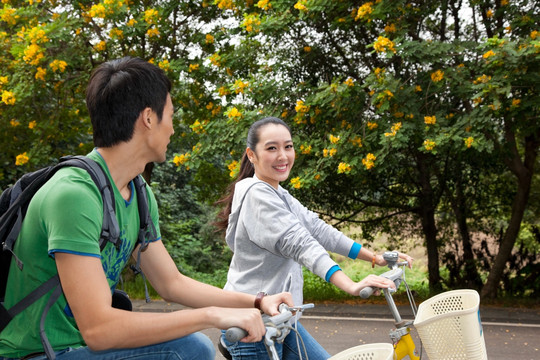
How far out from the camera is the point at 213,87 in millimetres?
9953

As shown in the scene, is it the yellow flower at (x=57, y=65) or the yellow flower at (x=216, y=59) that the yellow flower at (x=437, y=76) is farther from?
the yellow flower at (x=57, y=65)

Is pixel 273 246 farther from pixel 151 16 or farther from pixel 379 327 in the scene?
pixel 151 16

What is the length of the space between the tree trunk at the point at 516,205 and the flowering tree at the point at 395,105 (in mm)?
19

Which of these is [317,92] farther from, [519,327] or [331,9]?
[519,327]

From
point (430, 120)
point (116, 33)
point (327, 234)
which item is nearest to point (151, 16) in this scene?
point (116, 33)

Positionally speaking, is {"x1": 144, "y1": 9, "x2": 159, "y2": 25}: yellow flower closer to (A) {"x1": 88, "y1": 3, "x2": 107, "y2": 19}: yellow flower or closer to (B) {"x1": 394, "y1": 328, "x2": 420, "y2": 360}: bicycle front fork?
(A) {"x1": 88, "y1": 3, "x2": 107, "y2": 19}: yellow flower

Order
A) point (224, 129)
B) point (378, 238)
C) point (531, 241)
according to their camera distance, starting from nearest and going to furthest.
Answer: point (224, 129)
point (531, 241)
point (378, 238)

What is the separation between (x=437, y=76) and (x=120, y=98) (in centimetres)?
571

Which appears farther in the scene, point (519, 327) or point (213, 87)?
point (213, 87)

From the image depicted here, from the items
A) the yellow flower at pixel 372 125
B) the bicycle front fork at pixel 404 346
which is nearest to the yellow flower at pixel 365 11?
the yellow flower at pixel 372 125

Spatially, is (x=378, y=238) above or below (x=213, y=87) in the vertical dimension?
below

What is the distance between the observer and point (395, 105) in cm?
716

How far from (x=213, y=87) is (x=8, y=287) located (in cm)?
829

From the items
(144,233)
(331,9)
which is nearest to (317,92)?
(331,9)
